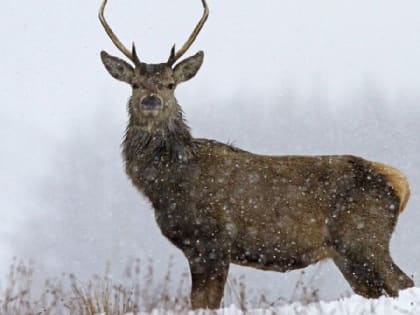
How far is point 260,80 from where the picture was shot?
65938 millimetres

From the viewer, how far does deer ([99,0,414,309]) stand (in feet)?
33.5

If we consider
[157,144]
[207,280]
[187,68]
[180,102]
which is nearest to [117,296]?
[207,280]

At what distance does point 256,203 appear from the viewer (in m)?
10.4

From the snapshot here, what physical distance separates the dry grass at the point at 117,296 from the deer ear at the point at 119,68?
2.64 meters

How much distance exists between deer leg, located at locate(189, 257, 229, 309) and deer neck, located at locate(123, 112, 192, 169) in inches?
44.6

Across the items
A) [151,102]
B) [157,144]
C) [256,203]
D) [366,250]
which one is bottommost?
[366,250]

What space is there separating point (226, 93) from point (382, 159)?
698 inches

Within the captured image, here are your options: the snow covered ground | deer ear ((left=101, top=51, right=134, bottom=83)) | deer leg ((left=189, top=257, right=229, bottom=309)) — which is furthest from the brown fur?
the snow covered ground

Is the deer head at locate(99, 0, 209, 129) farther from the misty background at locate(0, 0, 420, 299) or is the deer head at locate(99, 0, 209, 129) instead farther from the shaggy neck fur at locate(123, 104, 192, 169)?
the misty background at locate(0, 0, 420, 299)

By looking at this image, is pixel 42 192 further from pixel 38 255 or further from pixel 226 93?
pixel 226 93

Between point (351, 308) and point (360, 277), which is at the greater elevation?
point (360, 277)

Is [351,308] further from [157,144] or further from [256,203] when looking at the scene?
[157,144]

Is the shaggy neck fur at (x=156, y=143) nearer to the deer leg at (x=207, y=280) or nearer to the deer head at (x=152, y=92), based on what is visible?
the deer head at (x=152, y=92)

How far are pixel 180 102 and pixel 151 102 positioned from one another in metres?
50.9
